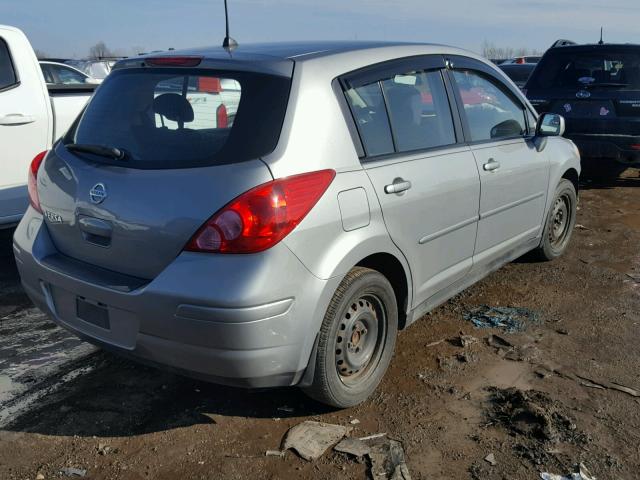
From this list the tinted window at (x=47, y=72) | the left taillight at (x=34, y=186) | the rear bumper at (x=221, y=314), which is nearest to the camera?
the rear bumper at (x=221, y=314)

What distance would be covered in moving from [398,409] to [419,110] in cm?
167

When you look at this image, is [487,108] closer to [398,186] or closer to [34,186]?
[398,186]

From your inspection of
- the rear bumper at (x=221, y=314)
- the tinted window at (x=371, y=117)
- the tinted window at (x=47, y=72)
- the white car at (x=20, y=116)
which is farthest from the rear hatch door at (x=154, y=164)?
the tinted window at (x=47, y=72)

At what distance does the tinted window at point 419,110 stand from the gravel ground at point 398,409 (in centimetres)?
130

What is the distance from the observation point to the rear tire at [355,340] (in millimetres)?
2930

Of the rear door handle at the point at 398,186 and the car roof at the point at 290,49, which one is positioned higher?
the car roof at the point at 290,49

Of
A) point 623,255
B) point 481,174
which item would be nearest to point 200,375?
point 481,174

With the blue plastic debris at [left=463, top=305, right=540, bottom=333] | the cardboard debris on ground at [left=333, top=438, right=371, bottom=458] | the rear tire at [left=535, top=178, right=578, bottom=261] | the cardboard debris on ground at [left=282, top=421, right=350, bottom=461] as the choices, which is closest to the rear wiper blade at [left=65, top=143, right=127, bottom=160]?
the cardboard debris on ground at [left=282, top=421, right=350, bottom=461]

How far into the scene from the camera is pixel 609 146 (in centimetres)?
766

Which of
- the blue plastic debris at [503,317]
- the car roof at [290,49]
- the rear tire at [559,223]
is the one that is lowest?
the blue plastic debris at [503,317]

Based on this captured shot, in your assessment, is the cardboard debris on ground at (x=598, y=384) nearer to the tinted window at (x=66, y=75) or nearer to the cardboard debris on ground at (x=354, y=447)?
the cardboard debris on ground at (x=354, y=447)

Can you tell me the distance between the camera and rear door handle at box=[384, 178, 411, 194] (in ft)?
10.3

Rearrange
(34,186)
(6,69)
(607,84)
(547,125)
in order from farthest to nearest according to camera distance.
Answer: (607,84) < (6,69) < (547,125) < (34,186)

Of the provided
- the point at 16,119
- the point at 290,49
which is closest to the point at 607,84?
the point at 290,49
